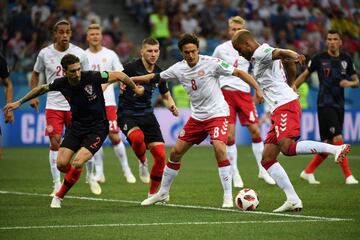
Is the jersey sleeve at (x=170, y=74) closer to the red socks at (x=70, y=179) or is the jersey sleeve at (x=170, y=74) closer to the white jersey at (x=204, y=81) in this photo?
the white jersey at (x=204, y=81)

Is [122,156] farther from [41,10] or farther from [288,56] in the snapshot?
[41,10]

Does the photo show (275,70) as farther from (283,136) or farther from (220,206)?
(220,206)

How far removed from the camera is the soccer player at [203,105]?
41.3 ft

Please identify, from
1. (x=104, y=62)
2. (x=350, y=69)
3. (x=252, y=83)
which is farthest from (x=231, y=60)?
(x=252, y=83)

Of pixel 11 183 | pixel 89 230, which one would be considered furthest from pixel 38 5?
pixel 89 230

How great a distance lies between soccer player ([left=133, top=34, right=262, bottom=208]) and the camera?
496 inches

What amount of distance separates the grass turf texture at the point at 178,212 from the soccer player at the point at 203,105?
505 mm

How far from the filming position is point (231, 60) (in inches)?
635

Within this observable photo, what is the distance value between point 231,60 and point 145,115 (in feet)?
7.66

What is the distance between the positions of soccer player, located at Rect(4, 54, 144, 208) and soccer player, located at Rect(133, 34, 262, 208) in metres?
0.61

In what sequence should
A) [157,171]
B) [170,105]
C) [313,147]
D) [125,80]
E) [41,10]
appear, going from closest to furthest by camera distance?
[313,147]
[125,80]
[170,105]
[157,171]
[41,10]

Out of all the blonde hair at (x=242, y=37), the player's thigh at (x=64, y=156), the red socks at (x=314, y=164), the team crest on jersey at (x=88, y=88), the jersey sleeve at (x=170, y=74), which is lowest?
the red socks at (x=314, y=164)

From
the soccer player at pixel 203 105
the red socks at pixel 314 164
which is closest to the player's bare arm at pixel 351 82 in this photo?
the red socks at pixel 314 164

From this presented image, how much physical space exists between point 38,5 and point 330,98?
1356 centimetres
